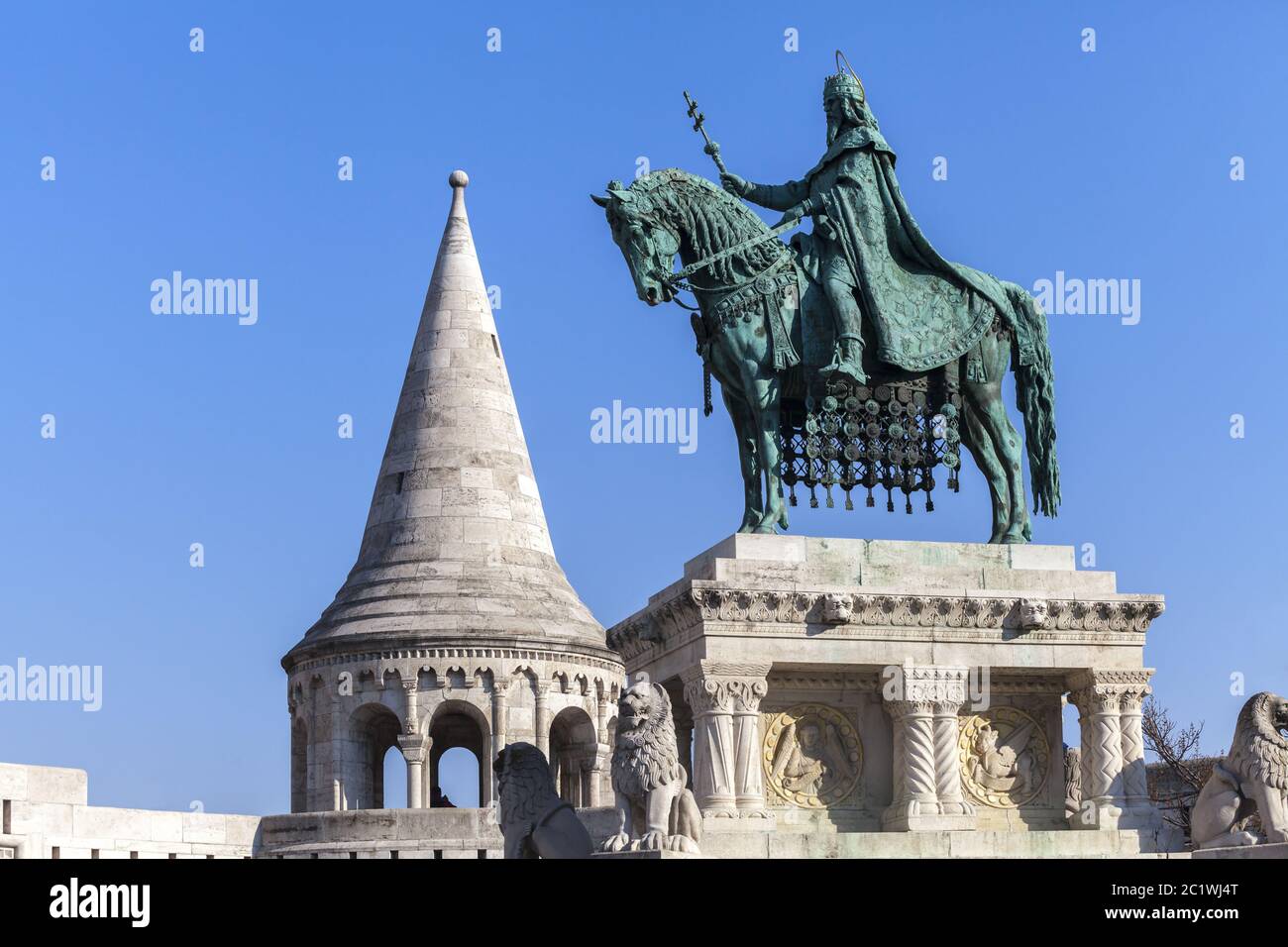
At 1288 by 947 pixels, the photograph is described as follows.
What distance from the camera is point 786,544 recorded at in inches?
821

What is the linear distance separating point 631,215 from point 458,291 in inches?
976

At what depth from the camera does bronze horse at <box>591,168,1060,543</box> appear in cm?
2133

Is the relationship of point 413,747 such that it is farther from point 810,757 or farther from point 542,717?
point 810,757

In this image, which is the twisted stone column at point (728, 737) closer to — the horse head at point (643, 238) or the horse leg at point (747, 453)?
the horse leg at point (747, 453)

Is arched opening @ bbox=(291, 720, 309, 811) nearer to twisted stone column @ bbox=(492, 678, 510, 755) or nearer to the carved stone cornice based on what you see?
twisted stone column @ bbox=(492, 678, 510, 755)

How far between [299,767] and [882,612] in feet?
79.3

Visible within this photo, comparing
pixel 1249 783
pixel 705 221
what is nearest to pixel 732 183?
pixel 705 221

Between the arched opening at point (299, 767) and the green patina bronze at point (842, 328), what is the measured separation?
22.6m

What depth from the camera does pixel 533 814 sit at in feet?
65.6

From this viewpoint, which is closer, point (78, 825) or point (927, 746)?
point (927, 746)

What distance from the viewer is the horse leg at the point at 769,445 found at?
21156mm

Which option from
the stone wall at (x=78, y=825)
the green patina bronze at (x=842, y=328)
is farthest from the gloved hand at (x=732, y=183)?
the stone wall at (x=78, y=825)
